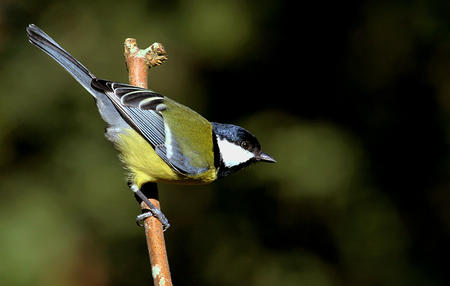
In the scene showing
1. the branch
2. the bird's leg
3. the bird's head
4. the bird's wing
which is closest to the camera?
the branch

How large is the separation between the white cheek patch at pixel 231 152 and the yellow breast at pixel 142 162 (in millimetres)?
188

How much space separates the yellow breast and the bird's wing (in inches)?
1.4

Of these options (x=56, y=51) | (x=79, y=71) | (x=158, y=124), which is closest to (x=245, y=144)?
(x=158, y=124)

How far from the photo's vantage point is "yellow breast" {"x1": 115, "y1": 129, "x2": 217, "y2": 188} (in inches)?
108

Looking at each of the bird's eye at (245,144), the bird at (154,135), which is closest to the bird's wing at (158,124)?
the bird at (154,135)

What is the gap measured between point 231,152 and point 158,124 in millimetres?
368

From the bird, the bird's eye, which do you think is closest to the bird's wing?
the bird

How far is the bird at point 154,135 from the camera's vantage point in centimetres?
267

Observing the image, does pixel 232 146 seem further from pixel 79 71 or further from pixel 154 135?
pixel 79 71

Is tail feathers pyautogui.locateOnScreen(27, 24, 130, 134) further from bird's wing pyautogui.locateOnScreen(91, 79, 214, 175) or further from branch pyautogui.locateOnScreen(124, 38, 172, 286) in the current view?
branch pyautogui.locateOnScreen(124, 38, 172, 286)

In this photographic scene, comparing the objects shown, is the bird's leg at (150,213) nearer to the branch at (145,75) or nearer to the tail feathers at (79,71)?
the branch at (145,75)

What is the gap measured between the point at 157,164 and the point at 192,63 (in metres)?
1.52

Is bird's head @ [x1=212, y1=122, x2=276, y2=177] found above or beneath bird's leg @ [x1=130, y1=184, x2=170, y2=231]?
above

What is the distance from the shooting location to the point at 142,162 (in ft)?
9.00
